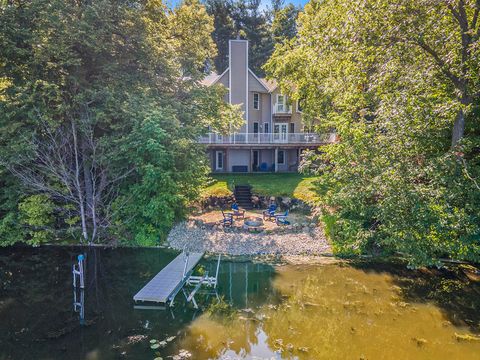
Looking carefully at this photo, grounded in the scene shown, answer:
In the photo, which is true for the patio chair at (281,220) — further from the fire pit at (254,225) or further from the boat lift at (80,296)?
the boat lift at (80,296)

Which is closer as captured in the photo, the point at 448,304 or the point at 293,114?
the point at 448,304

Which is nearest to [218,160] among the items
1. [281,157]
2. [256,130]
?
[256,130]

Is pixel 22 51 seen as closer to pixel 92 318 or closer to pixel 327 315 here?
pixel 92 318

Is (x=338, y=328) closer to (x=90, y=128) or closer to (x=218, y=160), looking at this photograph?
(x=90, y=128)

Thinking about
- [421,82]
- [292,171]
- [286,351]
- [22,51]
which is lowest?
[286,351]

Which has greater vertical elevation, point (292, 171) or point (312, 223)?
point (292, 171)

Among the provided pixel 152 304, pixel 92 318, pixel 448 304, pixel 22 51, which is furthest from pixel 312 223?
pixel 22 51
